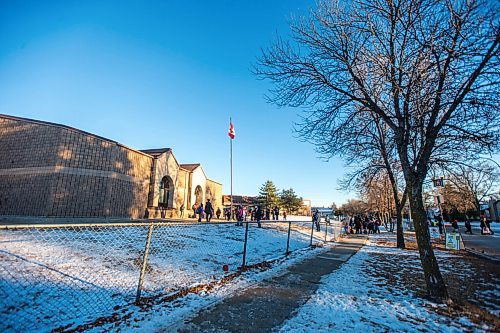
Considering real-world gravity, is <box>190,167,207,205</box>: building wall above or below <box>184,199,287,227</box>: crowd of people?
above

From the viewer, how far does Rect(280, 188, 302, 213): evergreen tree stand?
66869 millimetres

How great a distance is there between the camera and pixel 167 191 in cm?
2472

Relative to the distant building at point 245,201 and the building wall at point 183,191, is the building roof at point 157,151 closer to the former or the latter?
the building wall at point 183,191

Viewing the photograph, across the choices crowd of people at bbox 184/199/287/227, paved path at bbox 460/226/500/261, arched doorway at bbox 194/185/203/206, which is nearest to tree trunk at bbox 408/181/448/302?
crowd of people at bbox 184/199/287/227

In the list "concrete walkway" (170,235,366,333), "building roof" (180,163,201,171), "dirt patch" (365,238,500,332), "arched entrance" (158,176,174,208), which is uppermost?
"building roof" (180,163,201,171)

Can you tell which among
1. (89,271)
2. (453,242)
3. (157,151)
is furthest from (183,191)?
(453,242)

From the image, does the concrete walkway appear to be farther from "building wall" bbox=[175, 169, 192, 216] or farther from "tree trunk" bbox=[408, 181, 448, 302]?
"building wall" bbox=[175, 169, 192, 216]

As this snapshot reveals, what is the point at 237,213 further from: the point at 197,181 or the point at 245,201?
the point at 245,201

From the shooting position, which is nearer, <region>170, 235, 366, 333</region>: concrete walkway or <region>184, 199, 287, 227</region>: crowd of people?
<region>170, 235, 366, 333</region>: concrete walkway

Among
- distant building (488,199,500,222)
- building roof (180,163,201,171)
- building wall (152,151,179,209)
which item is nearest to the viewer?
building wall (152,151,179,209)

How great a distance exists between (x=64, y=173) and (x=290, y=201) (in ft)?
193

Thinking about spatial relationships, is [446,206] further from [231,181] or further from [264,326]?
[264,326]

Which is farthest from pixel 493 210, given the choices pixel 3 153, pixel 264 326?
pixel 3 153

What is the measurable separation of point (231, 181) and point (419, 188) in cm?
A: 2020
